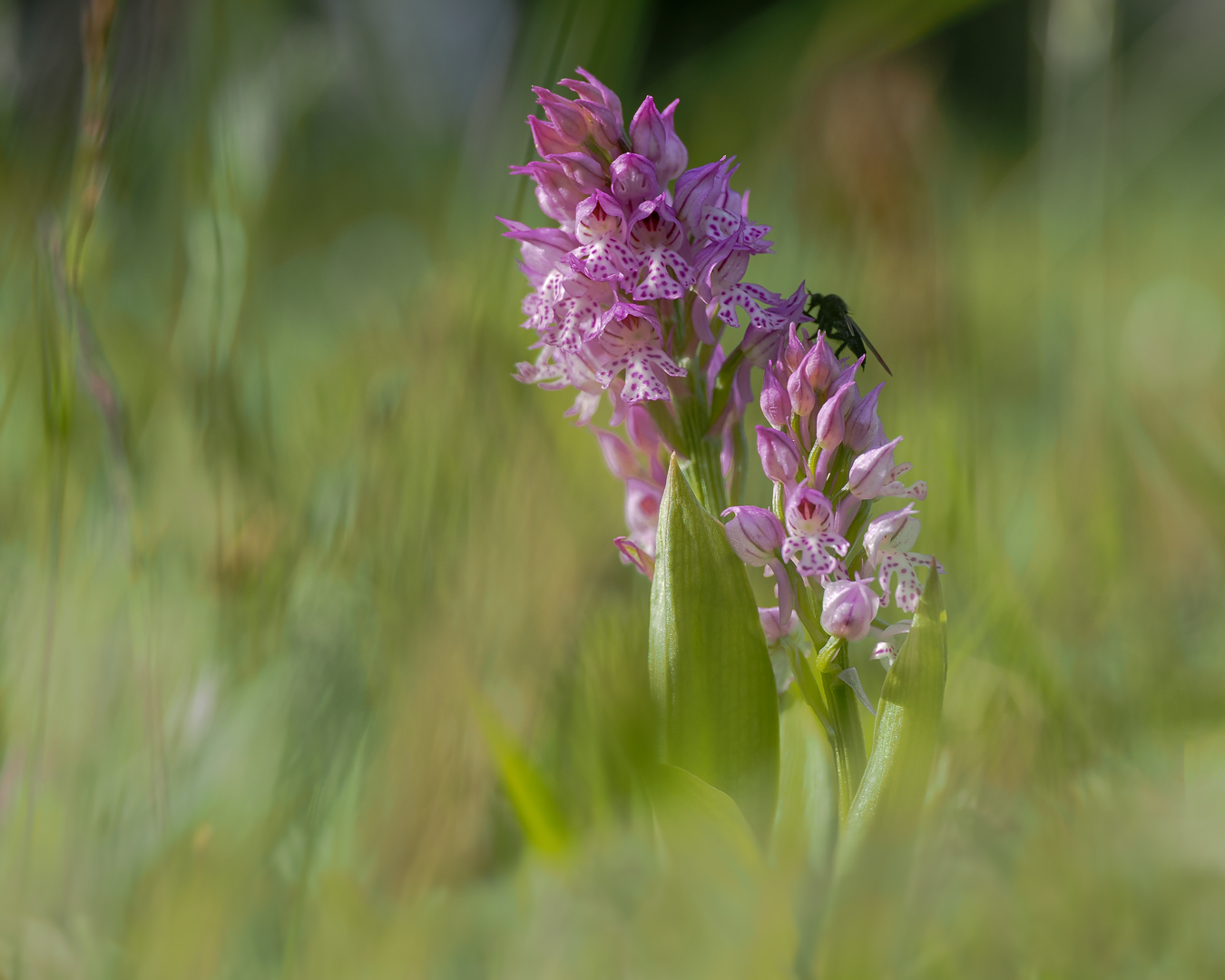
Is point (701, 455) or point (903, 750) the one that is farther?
point (701, 455)

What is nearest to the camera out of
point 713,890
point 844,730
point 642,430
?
point 713,890

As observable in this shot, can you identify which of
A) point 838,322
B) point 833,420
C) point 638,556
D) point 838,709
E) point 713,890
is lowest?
point 713,890

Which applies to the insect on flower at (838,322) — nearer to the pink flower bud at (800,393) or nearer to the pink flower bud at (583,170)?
the pink flower bud at (800,393)

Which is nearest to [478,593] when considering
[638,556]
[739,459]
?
[638,556]

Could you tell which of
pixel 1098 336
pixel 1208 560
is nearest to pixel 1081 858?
pixel 1208 560

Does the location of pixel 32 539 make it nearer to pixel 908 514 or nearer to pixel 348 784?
pixel 348 784

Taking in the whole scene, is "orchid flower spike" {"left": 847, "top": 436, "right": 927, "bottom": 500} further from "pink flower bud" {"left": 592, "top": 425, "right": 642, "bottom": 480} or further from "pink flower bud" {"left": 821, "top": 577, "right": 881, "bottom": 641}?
"pink flower bud" {"left": 592, "top": 425, "right": 642, "bottom": 480}

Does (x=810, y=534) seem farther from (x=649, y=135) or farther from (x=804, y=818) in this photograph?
(x=649, y=135)
